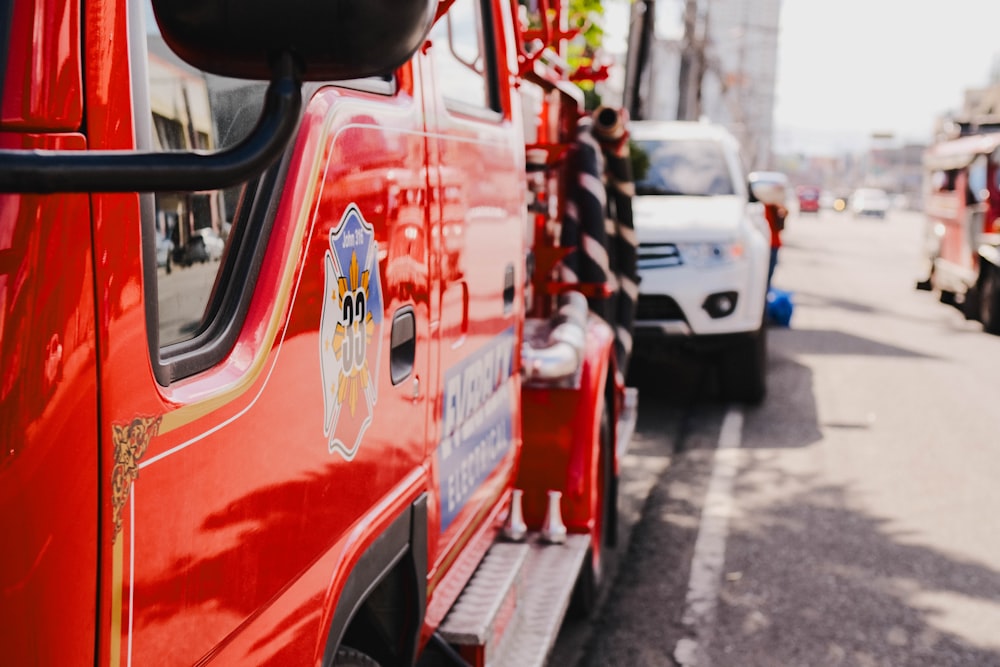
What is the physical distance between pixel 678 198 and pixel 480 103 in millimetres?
5921

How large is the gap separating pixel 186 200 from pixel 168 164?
519mm

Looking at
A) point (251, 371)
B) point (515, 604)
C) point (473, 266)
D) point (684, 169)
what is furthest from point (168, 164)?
point (684, 169)

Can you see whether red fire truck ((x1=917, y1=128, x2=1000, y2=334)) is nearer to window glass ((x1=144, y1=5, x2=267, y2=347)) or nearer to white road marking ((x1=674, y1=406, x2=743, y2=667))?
white road marking ((x1=674, y1=406, x2=743, y2=667))

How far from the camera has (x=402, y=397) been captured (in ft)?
7.51

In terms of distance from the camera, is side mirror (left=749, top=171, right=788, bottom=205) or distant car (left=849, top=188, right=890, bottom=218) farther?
distant car (left=849, top=188, right=890, bottom=218)

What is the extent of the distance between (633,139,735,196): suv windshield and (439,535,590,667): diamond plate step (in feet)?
18.0

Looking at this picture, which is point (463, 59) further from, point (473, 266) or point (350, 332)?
point (350, 332)

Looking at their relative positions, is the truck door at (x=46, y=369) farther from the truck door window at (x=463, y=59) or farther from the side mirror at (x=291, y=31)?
the truck door window at (x=463, y=59)

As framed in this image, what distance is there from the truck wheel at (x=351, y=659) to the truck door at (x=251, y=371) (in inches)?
9.6

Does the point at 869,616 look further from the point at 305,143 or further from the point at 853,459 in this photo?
the point at 305,143

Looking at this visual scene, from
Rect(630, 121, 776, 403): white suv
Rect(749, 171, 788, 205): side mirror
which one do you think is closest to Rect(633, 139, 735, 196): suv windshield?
Rect(749, 171, 788, 205): side mirror

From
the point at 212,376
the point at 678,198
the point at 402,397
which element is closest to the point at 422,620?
the point at 402,397

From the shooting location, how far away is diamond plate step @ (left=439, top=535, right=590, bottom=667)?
9.40ft

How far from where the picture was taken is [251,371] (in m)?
1.62
